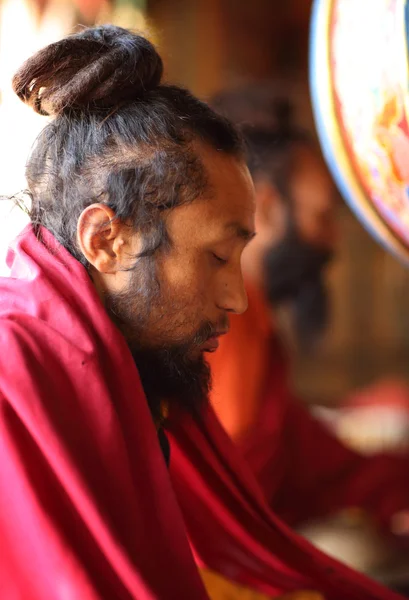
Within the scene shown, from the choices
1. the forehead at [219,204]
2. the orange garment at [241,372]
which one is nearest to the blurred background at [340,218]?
the orange garment at [241,372]

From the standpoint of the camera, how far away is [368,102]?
2.95 ft

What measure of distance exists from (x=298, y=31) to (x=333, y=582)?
383 cm

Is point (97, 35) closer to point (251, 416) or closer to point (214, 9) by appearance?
point (251, 416)

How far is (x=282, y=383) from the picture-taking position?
1.85 metres

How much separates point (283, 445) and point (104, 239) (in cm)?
106

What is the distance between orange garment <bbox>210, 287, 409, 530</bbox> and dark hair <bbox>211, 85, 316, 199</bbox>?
1.23ft

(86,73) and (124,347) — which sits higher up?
(86,73)

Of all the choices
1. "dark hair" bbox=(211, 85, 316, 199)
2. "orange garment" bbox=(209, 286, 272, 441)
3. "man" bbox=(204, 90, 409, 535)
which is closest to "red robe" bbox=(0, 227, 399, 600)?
"man" bbox=(204, 90, 409, 535)

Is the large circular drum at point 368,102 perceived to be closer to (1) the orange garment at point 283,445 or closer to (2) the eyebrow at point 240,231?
(2) the eyebrow at point 240,231

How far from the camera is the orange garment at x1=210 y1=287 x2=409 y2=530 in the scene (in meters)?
1.71

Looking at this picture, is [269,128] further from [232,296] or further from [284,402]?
[232,296]

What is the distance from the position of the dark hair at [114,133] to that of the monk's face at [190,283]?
0.02 metres

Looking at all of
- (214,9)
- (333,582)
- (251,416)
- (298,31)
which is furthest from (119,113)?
(298,31)

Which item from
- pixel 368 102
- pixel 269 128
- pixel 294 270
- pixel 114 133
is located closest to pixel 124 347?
pixel 114 133
